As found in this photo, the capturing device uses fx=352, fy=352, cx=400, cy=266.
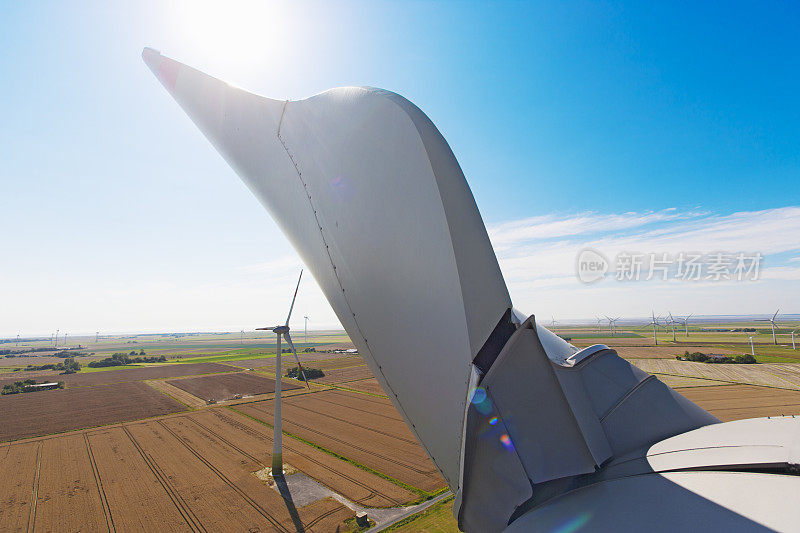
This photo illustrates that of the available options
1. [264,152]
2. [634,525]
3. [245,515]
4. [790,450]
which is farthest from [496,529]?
[245,515]

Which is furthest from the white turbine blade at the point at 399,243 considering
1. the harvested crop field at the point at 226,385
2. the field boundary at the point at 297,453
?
the harvested crop field at the point at 226,385

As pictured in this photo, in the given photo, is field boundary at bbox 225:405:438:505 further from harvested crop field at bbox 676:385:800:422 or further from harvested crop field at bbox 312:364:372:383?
harvested crop field at bbox 312:364:372:383

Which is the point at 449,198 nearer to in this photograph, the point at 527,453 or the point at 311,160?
the point at 311,160

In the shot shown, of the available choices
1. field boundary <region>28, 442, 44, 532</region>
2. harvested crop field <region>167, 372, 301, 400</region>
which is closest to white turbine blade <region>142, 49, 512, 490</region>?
field boundary <region>28, 442, 44, 532</region>

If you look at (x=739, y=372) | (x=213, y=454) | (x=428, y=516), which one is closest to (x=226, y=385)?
(x=213, y=454)

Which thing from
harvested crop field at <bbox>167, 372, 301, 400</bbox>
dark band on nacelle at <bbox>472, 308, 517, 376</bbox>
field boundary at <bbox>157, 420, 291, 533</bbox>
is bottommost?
harvested crop field at <bbox>167, 372, 301, 400</bbox>

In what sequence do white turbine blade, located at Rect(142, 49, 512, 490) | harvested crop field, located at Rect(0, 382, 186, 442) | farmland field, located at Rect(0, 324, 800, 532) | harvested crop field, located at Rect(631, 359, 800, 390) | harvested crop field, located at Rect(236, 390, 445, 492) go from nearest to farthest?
white turbine blade, located at Rect(142, 49, 512, 490)
farmland field, located at Rect(0, 324, 800, 532)
harvested crop field, located at Rect(236, 390, 445, 492)
harvested crop field, located at Rect(0, 382, 186, 442)
harvested crop field, located at Rect(631, 359, 800, 390)

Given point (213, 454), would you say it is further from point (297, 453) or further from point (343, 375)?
point (343, 375)
